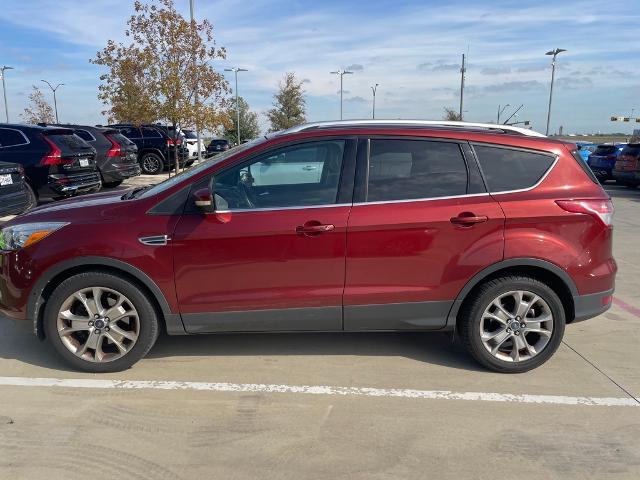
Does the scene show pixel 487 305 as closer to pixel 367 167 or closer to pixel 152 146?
pixel 367 167

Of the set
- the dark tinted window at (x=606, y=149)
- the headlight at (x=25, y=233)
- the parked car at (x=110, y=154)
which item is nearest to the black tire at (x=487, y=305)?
the headlight at (x=25, y=233)

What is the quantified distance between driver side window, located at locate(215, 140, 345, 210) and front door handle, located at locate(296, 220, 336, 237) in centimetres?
17

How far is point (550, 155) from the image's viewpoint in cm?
380

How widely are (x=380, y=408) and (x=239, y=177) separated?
6.08ft

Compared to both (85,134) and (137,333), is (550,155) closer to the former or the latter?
(137,333)

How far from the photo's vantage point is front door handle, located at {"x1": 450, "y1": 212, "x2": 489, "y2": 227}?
142 inches

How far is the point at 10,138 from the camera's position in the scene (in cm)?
969

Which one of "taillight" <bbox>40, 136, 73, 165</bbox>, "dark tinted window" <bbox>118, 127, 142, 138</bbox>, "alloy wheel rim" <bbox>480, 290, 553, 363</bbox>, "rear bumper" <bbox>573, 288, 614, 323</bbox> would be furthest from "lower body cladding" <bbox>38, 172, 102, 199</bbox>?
"dark tinted window" <bbox>118, 127, 142, 138</bbox>

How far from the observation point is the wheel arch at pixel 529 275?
3664 mm

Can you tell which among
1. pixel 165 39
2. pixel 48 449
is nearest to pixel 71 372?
pixel 48 449

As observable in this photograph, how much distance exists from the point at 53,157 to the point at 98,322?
7.07 m

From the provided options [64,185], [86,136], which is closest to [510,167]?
[64,185]

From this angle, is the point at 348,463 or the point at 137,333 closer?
the point at 348,463

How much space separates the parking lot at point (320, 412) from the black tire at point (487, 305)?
0.39ft
